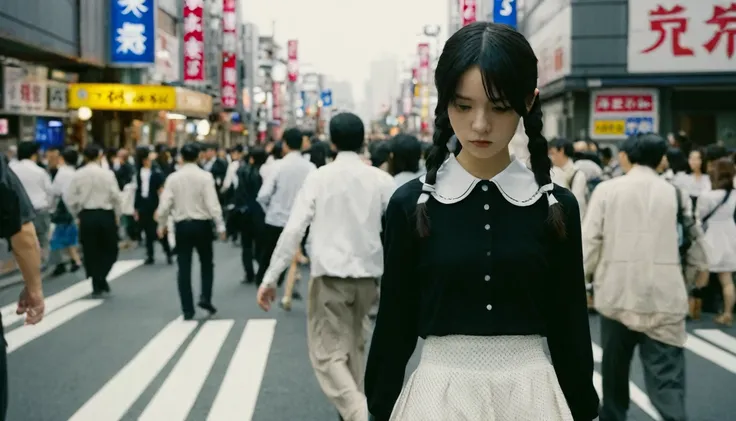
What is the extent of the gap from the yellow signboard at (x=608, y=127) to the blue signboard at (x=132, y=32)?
11.9 m

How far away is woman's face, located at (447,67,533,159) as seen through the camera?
2721mm

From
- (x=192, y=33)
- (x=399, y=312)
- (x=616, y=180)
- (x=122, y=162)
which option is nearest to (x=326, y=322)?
(x=616, y=180)

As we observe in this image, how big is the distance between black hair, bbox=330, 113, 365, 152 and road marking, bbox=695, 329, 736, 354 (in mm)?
4836

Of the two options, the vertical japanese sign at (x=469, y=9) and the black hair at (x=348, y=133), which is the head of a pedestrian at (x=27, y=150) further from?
the vertical japanese sign at (x=469, y=9)

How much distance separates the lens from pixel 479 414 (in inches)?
109

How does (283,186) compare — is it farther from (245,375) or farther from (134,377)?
(134,377)

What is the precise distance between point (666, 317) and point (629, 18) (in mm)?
21799

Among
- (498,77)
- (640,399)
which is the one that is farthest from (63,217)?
(498,77)

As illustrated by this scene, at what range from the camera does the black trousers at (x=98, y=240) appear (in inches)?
518

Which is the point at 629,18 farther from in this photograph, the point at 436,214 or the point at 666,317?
the point at 436,214

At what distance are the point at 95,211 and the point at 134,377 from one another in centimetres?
516

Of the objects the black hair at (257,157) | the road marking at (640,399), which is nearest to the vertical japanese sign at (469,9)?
the black hair at (257,157)

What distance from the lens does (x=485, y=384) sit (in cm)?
279

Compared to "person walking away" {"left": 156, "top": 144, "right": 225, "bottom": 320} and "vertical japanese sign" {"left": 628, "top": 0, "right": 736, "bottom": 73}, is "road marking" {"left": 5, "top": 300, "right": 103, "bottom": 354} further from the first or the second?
"vertical japanese sign" {"left": 628, "top": 0, "right": 736, "bottom": 73}
